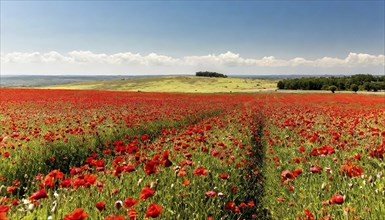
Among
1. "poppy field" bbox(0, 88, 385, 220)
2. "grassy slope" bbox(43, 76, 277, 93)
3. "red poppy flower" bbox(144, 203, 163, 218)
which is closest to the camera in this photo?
"red poppy flower" bbox(144, 203, 163, 218)

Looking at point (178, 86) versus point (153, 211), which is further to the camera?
point (178, 86)

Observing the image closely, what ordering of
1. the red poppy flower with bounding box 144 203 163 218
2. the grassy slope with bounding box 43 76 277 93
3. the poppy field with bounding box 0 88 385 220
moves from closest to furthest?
the red poppy flower with bounding box 144 203 163 218 < the poppy field with bounding box 0 88 385 220 < the grassy slope with bounding box 43 76 277 93

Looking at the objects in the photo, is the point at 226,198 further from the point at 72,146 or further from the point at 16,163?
the point at 72,146

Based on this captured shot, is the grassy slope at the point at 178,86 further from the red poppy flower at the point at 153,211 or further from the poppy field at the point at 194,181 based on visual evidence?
the red poppy flower at the point at 153,211

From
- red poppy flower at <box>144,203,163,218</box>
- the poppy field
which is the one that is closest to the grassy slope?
the poppy field

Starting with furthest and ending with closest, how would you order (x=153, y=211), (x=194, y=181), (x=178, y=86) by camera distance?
1. (x=178, y=86)
2. (x=194, y=181)
3. (x=153, y=211)

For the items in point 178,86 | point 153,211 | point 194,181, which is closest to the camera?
point 153,211

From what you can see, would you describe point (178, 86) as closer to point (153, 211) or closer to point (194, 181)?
point (194, 181)

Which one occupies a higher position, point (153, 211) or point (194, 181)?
point (153, 211)

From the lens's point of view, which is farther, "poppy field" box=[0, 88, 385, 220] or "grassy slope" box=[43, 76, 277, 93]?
"grassy slope" box=[43, 76, 277, 93]

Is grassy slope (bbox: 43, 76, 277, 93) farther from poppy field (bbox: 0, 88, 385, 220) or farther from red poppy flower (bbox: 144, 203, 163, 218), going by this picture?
red poppy flower (bbox: 144, 203, 163, 218)

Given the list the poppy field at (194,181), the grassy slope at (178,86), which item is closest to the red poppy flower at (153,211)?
the poppy field at (194,181)

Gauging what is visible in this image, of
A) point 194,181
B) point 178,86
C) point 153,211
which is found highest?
point 153,211

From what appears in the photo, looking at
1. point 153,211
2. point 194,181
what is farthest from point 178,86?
point 153,211
